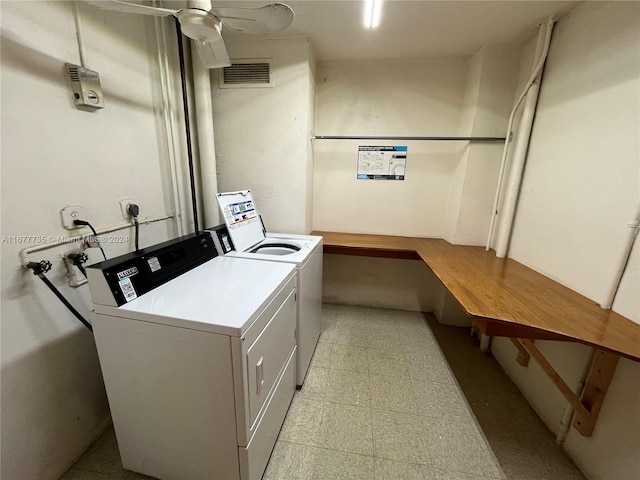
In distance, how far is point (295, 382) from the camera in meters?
1.67

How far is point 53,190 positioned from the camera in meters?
1.12

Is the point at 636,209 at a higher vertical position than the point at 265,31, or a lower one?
lower

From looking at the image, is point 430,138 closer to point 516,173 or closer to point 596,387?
point 516,173

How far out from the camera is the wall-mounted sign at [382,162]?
2459mm

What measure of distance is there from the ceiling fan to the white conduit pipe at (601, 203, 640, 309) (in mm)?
1746

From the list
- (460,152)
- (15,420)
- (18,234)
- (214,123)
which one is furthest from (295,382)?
(460,152)

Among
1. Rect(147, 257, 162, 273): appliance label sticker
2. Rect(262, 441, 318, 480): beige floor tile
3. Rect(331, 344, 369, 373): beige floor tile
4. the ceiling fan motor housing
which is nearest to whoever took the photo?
the ceiling fan motor housing

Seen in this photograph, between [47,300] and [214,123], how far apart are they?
1.65 m

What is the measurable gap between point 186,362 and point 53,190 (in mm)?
959

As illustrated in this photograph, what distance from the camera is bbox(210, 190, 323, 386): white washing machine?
5.18 ft

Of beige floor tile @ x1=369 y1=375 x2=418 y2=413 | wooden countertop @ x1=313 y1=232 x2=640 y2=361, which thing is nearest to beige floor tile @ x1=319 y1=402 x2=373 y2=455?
beige floor tile @ x1=369 y1=375 x2=418 y2=413

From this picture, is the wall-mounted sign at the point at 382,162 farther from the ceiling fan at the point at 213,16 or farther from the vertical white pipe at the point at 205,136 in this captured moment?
the ceiling fan at the point at 213,16

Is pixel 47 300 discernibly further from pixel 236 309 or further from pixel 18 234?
pixel 236 309

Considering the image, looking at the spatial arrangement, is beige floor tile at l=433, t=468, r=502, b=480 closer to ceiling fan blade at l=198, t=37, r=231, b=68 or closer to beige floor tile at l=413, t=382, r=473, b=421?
beige floor tile at l=413, t=382, r=473, b=421
